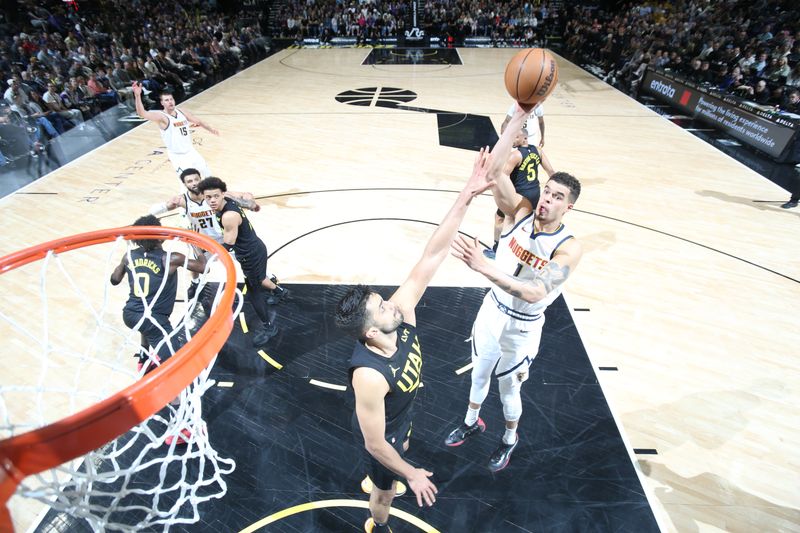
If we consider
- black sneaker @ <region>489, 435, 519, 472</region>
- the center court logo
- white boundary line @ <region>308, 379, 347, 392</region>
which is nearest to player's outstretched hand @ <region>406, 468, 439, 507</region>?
black sneaker @ <region>489, 435, 519, 472</region>

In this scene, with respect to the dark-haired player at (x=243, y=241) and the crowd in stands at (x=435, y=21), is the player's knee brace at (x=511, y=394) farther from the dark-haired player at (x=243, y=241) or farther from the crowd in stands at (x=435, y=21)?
the crowd in stands at (x=435, y=21)

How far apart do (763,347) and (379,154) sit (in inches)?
270

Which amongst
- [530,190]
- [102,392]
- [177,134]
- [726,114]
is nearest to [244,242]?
[102,392]

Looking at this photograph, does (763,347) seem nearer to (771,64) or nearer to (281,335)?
(281,335)

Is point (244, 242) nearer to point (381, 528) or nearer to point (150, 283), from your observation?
point (150, 283)

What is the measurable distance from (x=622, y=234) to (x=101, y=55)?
15364 millimetres

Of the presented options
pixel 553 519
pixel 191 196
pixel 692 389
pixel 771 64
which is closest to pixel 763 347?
pixel 692 389

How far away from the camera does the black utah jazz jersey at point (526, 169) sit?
15.8 ft

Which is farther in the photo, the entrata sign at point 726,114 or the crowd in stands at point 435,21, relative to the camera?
the crowd in stands at point 435,21

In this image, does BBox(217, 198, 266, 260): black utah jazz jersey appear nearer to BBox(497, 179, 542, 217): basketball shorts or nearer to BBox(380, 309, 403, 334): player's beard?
BBox(380, 309, 403, 334): player's beard

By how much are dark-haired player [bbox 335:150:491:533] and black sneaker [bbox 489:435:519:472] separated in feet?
3.69

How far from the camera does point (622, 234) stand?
635cm

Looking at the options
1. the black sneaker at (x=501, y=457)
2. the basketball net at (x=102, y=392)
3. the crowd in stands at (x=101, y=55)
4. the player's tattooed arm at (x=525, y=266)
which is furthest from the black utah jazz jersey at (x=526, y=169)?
the crowd in stands at (x=101, y=55)

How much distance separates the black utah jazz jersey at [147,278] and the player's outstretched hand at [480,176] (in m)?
2.38
